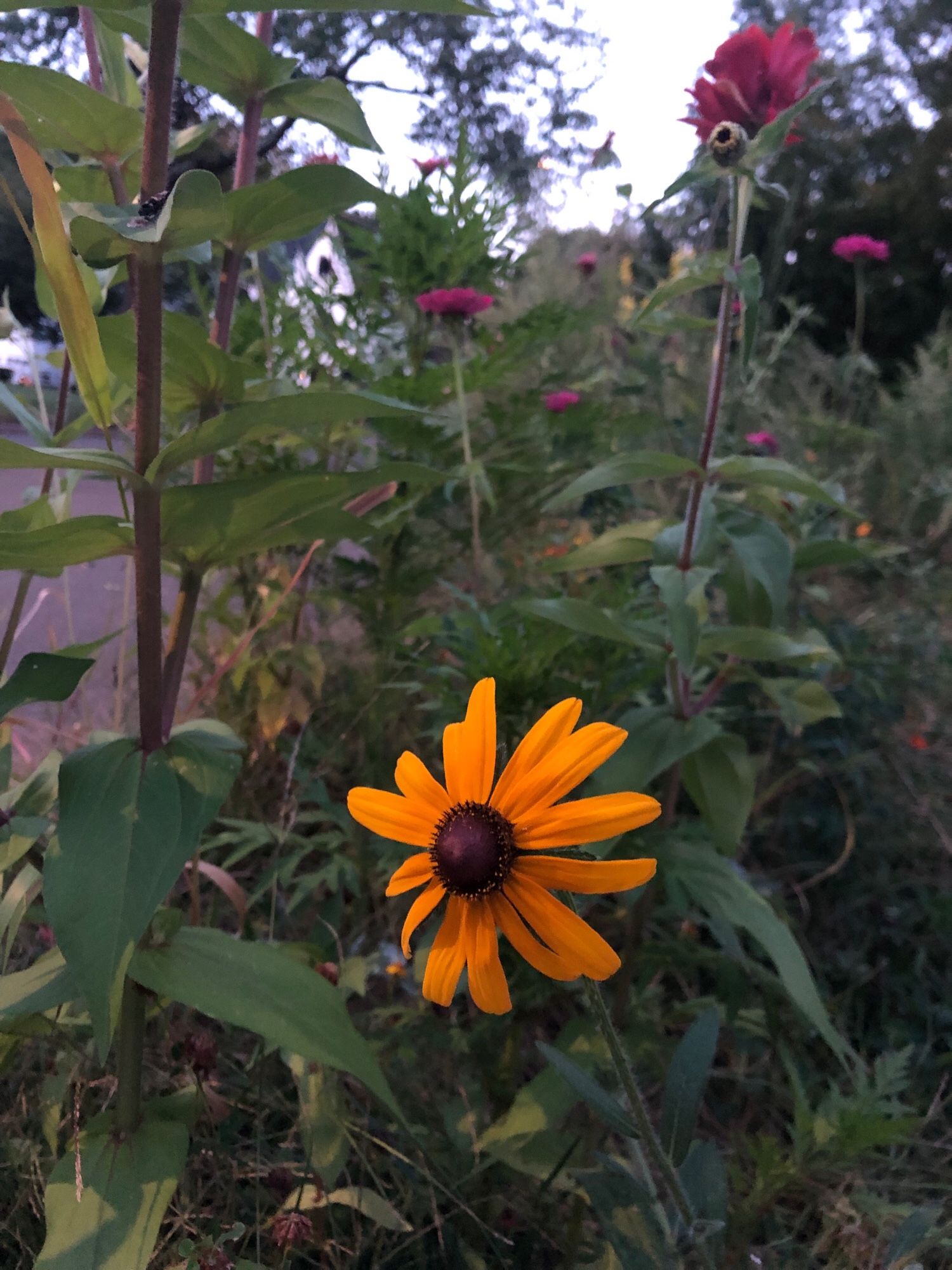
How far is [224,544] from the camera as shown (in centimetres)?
57

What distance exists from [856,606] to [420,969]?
1382mm

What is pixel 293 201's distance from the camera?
53 cm

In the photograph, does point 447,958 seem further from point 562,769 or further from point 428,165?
point 428,165

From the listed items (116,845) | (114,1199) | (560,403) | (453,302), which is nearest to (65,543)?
(116,845)

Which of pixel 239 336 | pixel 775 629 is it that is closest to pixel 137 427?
pixel 775 629

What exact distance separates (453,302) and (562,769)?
848 millimetres

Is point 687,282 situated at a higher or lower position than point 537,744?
higher

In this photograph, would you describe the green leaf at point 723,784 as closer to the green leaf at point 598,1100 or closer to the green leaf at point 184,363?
the green leaf at point 598,1100

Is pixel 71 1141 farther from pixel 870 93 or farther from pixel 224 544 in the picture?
pixel 870 93

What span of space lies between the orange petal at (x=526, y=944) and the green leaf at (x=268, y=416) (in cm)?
28

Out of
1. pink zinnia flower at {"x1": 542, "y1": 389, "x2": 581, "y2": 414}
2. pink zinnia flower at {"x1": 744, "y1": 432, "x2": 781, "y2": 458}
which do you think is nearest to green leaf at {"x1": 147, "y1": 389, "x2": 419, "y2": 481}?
pink zinnia flower at {"x1": 542, "y1": 389, "x2": 581, "y2": 414}

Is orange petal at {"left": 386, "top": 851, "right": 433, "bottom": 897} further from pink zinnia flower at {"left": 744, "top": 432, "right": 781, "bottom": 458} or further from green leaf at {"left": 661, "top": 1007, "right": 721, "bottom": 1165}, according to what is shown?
pink zinnia flower at {"left": 744, "top": 432, "right": 781, "bottom": 458}

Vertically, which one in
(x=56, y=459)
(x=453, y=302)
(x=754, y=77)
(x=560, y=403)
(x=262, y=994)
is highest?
(x=754, y=77)

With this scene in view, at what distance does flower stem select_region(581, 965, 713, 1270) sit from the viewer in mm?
423
